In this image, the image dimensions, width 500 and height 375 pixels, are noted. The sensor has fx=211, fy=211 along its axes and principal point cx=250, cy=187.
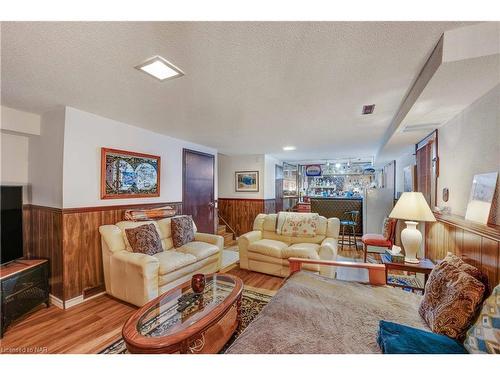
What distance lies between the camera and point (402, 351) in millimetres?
994

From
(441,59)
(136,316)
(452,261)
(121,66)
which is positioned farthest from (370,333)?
(121,66)

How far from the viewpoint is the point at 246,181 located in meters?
6.16

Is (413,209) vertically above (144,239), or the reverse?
(413,209)

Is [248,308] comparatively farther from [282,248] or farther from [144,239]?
[144,239]

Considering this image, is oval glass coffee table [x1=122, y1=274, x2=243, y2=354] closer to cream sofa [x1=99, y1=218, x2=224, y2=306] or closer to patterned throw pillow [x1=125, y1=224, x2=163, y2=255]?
cream sofa [x1=99, y1=218, x2=224, y2=306]

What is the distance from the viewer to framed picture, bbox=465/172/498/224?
1.52 m

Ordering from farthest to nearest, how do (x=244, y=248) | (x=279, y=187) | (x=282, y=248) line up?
(x=279, y=187)
(x=244, y=248)
(x=282, y=248)

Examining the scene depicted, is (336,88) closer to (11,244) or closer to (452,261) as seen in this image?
(452,261)

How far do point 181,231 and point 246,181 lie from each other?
10.3 ft

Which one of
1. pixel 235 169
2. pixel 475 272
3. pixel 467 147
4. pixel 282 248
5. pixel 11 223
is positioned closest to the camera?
pixel 475 272

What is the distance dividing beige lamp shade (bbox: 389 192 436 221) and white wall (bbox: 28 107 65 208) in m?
3.85

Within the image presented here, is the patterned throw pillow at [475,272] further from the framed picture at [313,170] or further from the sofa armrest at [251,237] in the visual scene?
the framed picture at [313,170]

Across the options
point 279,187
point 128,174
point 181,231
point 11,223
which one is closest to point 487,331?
point 181,231

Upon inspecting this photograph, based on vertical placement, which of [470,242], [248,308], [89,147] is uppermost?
[89,147]
